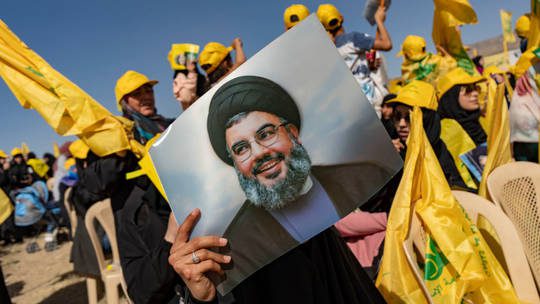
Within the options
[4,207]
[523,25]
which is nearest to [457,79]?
[523,25]

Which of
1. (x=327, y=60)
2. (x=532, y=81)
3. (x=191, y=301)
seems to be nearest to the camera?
(x=327, y=60)

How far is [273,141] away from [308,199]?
0.52 ft

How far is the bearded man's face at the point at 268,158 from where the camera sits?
32.9 inches

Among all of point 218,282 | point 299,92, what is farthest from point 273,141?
point 218,282

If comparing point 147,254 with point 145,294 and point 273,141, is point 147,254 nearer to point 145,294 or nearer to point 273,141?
point 145,294

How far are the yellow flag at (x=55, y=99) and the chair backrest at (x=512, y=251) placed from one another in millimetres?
1869

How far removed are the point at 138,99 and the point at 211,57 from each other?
0.55 m

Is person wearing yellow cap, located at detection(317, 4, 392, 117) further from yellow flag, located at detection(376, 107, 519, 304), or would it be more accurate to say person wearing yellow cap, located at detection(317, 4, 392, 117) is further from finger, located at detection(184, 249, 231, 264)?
finger, located at detection(184, 249, 231, 264)

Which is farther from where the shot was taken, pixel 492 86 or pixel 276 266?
pixel 492 86

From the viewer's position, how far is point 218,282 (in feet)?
2.81

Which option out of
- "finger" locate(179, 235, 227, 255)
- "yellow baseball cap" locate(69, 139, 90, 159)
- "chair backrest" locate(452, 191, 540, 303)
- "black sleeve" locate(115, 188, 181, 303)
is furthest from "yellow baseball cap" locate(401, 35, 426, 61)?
"finger" locate(179, 235, 227, 255)

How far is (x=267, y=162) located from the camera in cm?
84

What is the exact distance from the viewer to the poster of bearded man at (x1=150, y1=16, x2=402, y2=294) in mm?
812

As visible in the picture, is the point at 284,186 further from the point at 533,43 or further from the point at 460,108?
the point at 460,108
